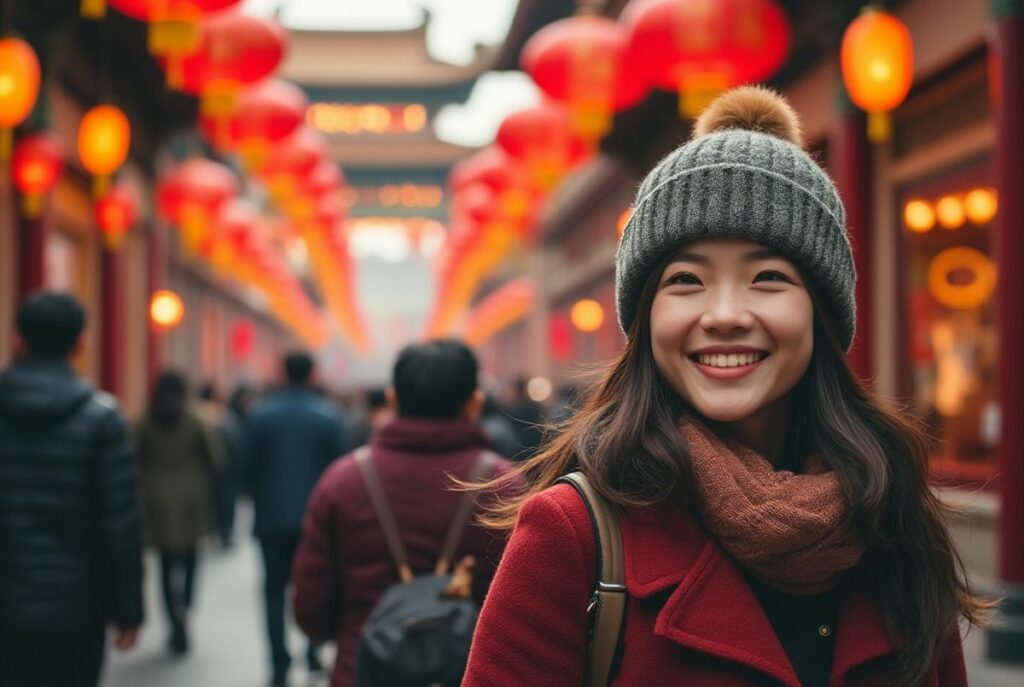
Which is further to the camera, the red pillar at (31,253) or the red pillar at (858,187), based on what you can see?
the red pillar at (31,253)

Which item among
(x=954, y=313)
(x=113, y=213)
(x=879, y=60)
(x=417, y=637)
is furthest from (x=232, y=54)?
(x=417, y=637)

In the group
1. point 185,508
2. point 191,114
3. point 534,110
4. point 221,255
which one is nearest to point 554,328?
point 221,255

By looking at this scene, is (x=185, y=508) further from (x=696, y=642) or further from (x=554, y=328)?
(x=554, y=328)

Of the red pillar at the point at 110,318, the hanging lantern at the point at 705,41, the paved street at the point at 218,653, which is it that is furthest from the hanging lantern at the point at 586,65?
the red pillar at the point at 110,318

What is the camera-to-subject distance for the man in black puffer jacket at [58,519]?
413 cm

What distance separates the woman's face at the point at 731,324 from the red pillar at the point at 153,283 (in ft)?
51.7

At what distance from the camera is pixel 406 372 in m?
3.79

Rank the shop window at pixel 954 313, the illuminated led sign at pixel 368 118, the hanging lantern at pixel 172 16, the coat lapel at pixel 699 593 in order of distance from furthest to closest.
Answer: the illuminated led sign at pixel 368 118
the shop window at pixel 954 313
the hanging lantern at pixel 172 16
the coat lapel at pixel 699 593

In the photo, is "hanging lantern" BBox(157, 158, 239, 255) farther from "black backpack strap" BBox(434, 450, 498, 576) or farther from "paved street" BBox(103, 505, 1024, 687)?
"black backpack strap" BBox(434, 450, 498, 576)

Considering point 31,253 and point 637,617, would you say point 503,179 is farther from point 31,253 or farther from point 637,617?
point 637,617

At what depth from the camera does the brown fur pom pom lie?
1.99 meters

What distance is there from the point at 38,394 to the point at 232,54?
16.0 feet

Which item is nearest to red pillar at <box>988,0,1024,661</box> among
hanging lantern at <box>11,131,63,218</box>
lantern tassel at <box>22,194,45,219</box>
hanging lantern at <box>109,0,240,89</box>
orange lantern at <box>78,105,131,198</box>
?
hanging lantern at <box>109,0,240,89</box>

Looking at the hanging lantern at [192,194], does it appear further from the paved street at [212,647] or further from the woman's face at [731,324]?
the woman's face at [731,324]
